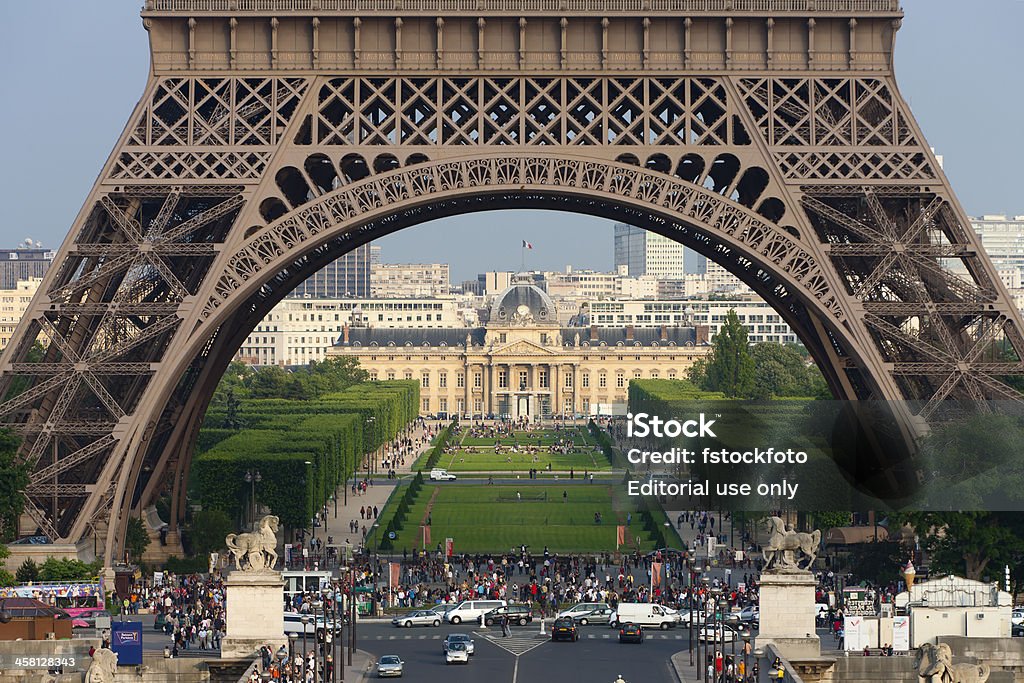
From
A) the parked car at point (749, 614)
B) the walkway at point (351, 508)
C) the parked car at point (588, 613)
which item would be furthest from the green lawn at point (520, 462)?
the parked car at point (749, 614)

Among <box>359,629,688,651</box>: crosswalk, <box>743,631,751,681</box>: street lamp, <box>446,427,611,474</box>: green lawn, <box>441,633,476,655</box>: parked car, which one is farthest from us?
<box>446,427,611,474</box>: green lawn

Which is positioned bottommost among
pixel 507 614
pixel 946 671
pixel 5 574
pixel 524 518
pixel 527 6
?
pixel 507 614

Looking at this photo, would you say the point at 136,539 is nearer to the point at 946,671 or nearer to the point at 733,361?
the point at 946,671

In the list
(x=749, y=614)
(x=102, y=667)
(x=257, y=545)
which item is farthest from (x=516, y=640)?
(x=102, y=667)

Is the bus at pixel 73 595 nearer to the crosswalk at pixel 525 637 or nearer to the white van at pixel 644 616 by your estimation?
the crosswalk at pixel 525 637

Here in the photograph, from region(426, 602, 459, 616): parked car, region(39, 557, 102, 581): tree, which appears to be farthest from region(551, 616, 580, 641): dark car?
region(39, 557, 102, 581): tree

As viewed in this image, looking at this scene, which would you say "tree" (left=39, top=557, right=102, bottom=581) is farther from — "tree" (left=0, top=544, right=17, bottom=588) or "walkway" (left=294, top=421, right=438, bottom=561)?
"walkway" (left=294, top=421, right=438, bottom=561)
